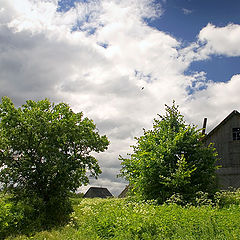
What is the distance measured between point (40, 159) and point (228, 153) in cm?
1581

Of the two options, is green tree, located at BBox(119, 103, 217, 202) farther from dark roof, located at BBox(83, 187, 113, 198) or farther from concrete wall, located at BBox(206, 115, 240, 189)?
dark roof, located at BBox(83, 187, 113, 198)

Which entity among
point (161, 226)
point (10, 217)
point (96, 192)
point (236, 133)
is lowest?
point (10, 217)

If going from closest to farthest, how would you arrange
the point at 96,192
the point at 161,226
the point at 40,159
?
the point at 161,226
the point at 40,159
the point at 96,192

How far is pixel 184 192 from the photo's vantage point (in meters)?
20.1

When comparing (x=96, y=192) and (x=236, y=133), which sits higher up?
(x=236, y=133)

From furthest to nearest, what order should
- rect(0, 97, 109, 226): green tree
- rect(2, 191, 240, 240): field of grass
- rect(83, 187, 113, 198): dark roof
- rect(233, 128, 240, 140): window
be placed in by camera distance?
rect(83, 187, 113, 198): dark roof → rect(233, 128, 240, 140): window → rect(0, 97, 109, 226): green tree → rect(2, 191, 240, 240): field of grass

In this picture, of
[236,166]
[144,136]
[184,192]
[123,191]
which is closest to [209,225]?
[184,192]

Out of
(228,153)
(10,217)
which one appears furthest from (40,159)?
(228,153)

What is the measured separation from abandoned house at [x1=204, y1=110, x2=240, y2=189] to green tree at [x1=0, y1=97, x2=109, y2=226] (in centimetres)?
1211

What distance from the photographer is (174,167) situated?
2062 cm

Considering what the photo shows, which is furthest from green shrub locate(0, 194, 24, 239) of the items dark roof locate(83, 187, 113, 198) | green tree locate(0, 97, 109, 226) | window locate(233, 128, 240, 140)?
dark roof locate(83, 187, 113, 198)

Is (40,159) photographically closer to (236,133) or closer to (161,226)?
(161,226)

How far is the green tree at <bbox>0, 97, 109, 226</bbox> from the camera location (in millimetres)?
19688

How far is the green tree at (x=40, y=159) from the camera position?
1969 centimetres
